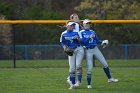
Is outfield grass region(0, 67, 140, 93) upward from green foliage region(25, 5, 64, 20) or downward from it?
downward

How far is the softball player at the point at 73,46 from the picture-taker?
1280 centimetres

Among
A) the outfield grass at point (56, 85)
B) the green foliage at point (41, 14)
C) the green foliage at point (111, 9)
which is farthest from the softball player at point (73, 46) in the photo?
the green foliage at point (111, 9)

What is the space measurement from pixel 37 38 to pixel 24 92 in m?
16.6

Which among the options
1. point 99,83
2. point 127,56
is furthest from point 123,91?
point 127,56

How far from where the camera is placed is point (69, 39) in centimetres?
1286

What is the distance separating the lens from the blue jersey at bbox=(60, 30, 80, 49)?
12.8 metres

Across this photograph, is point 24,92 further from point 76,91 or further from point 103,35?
point 103,35

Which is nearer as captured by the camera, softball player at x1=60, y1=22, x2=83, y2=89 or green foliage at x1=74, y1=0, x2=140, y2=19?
softball player at x1=60, y1=22, x2=83, y2=89

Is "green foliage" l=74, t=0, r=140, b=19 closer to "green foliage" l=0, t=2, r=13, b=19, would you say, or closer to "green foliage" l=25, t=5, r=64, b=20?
"green foliage" l=25, t=5, r=64, b=20

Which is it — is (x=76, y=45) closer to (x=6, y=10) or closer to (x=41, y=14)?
(x=6, y=10)

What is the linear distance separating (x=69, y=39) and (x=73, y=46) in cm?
20

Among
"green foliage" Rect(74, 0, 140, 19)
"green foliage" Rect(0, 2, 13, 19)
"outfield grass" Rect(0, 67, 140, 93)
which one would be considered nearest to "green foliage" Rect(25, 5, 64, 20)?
"green foliage" Rect(0, 2, 13, 19)

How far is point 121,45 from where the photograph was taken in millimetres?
26844

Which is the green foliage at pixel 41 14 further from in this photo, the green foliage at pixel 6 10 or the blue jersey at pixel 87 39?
the blue jersey at pixel 87 39
